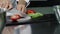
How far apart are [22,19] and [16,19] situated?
0.03 meters

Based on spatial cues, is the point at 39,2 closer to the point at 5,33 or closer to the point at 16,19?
the point at 16,19

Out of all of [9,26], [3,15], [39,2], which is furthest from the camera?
[39,2]

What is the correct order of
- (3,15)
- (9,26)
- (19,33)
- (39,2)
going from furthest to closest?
(39,2)
(9,26)
(19,33)
(3,15)

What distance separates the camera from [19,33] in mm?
651

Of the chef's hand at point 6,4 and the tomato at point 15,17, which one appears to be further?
the chef's hand at point 6,4

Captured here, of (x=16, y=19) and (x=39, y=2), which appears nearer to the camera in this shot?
(x=16, y=19)

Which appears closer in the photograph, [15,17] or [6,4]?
[15,17]

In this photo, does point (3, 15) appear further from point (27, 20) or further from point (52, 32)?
point (27, 20)

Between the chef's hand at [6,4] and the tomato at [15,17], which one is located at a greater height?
the chef's hand at [6,4]

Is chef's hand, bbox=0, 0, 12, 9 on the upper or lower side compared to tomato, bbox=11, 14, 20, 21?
upper

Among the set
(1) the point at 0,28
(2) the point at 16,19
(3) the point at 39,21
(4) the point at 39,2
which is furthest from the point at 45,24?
(4) the point at 39,2

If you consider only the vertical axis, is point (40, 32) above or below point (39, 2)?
below

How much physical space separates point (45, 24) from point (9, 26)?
0.18m

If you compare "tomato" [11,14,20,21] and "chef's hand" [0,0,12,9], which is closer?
"tomato" [11,14,20,21]
